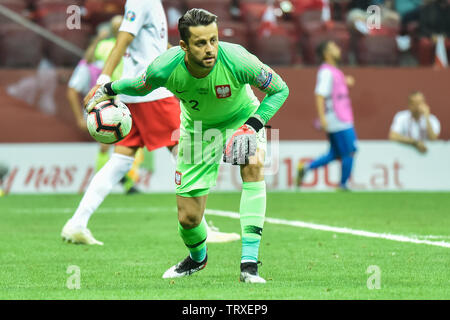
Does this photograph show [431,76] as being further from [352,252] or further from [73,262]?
[73,262]

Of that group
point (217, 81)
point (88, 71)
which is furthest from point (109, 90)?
point (88, 71)

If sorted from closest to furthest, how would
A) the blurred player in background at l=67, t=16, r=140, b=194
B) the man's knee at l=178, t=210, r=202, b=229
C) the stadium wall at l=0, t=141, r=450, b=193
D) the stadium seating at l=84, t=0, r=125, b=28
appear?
1. the man's knee at l=178, t=210, r=202, b=229
2. the blurred player in background at l=67, t=16, r=140, b=194
3. the stadium wall at l=0, t=141, r=450, b=193
4. the stadium seating at l=84, t=0, r=125, b=28

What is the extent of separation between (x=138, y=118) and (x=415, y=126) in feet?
26.4

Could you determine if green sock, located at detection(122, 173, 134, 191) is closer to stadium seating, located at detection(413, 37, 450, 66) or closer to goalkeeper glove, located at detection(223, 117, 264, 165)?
stadium seating, located at detection(413, 37, 450, 66)

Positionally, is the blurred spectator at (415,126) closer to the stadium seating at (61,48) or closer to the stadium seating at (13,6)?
the stadium seating at (61,48)

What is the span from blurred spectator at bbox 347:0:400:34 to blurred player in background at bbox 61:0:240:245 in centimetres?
832

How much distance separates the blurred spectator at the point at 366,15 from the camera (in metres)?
16.1

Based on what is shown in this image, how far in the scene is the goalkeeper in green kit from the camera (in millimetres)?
5555

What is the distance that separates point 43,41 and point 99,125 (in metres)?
9.20

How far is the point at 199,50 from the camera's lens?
18.1 feet

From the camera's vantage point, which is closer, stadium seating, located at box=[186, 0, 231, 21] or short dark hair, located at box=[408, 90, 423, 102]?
short dark hair, located at box=[408, 90, 423, 102]

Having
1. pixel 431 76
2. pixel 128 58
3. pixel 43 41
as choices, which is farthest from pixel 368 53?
pixel 128 58

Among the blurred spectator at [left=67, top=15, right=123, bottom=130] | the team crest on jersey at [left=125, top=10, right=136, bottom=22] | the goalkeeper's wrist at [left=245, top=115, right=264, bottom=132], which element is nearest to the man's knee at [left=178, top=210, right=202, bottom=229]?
the goalkeeper's wrist at [left=245, top=115, right=264, bottom=132]

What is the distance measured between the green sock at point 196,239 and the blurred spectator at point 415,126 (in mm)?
9524
